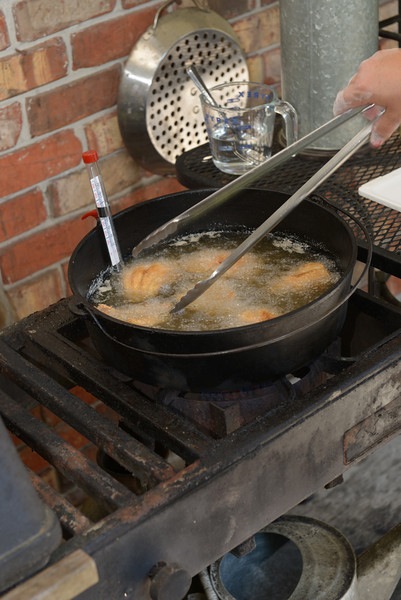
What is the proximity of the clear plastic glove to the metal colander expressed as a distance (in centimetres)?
51

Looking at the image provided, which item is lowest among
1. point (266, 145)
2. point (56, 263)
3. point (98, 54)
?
point (56, 263)

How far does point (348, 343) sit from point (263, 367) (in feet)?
1.13

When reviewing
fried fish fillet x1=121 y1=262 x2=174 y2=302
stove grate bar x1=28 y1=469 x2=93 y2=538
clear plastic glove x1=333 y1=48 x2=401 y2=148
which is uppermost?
clear plastic glove x1=333 y1=48 x2=401 y2=148

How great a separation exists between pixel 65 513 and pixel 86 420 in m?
0.16

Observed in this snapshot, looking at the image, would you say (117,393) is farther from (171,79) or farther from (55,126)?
(171,79)

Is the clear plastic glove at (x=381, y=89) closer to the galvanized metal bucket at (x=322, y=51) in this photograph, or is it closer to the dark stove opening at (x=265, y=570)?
the galvanized metal bucket at (x=322, y=51)

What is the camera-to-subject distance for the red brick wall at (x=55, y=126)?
1.71m

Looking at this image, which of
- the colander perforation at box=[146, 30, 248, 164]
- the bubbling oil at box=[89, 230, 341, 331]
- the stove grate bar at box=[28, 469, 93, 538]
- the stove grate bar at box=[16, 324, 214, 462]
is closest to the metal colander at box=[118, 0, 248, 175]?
the colander perforation at box=[146, 30, 248, 164]

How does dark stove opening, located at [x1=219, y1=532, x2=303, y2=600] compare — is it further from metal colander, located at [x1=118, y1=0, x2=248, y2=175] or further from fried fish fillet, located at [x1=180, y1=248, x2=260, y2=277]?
metal colander, located at [x1=118, y1=0, x2=248, y2=175]

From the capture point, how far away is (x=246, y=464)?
1142mm

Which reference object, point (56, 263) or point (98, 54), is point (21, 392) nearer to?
point (56, 263)

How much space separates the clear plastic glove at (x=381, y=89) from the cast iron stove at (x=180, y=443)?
0.59 feet

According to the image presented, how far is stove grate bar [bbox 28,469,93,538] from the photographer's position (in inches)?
42.2

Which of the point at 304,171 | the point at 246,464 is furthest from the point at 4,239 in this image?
the point at 246,464
